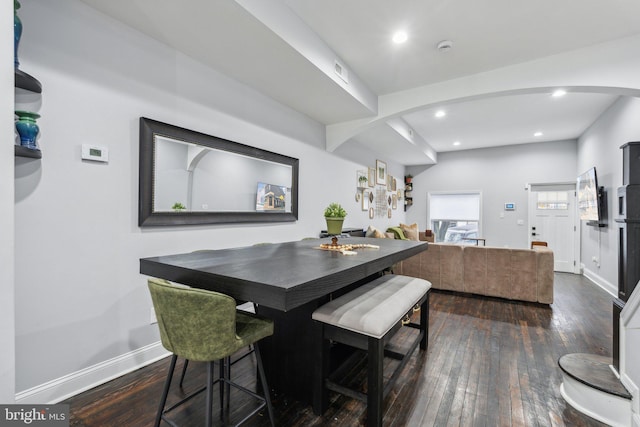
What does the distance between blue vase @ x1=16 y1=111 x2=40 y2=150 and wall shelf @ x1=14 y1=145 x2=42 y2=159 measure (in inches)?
1.0

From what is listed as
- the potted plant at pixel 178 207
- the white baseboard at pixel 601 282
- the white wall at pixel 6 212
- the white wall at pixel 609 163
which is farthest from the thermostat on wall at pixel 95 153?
the white baseboard at pixel 601 282

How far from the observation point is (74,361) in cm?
181

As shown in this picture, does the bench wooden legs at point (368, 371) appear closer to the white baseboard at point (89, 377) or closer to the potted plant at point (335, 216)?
the potted plant at point (335, 216)

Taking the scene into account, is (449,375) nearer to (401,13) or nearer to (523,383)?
(523,383)

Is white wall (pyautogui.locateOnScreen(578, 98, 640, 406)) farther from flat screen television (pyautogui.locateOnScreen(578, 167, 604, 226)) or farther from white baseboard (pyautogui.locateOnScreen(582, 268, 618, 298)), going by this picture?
flat screen television (pyautogui.locateOnScreen(578, 167, 604, 226))

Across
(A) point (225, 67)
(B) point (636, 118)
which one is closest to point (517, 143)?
(B) point (636, 118)

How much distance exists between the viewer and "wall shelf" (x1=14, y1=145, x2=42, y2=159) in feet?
4.94

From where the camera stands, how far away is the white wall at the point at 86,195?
5.43ft

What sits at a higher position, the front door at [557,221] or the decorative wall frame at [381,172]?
the decorative wall frame at [381,172]

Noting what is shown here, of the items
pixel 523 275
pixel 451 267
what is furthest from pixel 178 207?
pixel 523 275

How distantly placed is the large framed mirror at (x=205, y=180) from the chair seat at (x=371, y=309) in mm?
1564

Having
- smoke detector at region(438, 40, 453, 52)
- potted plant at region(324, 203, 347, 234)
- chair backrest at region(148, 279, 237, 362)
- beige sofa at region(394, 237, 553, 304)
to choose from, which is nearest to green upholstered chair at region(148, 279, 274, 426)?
chair backrest at region(148, 279, 237, 362)

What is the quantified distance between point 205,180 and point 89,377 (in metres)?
1.66

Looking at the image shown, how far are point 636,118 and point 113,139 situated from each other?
18.7 ft
